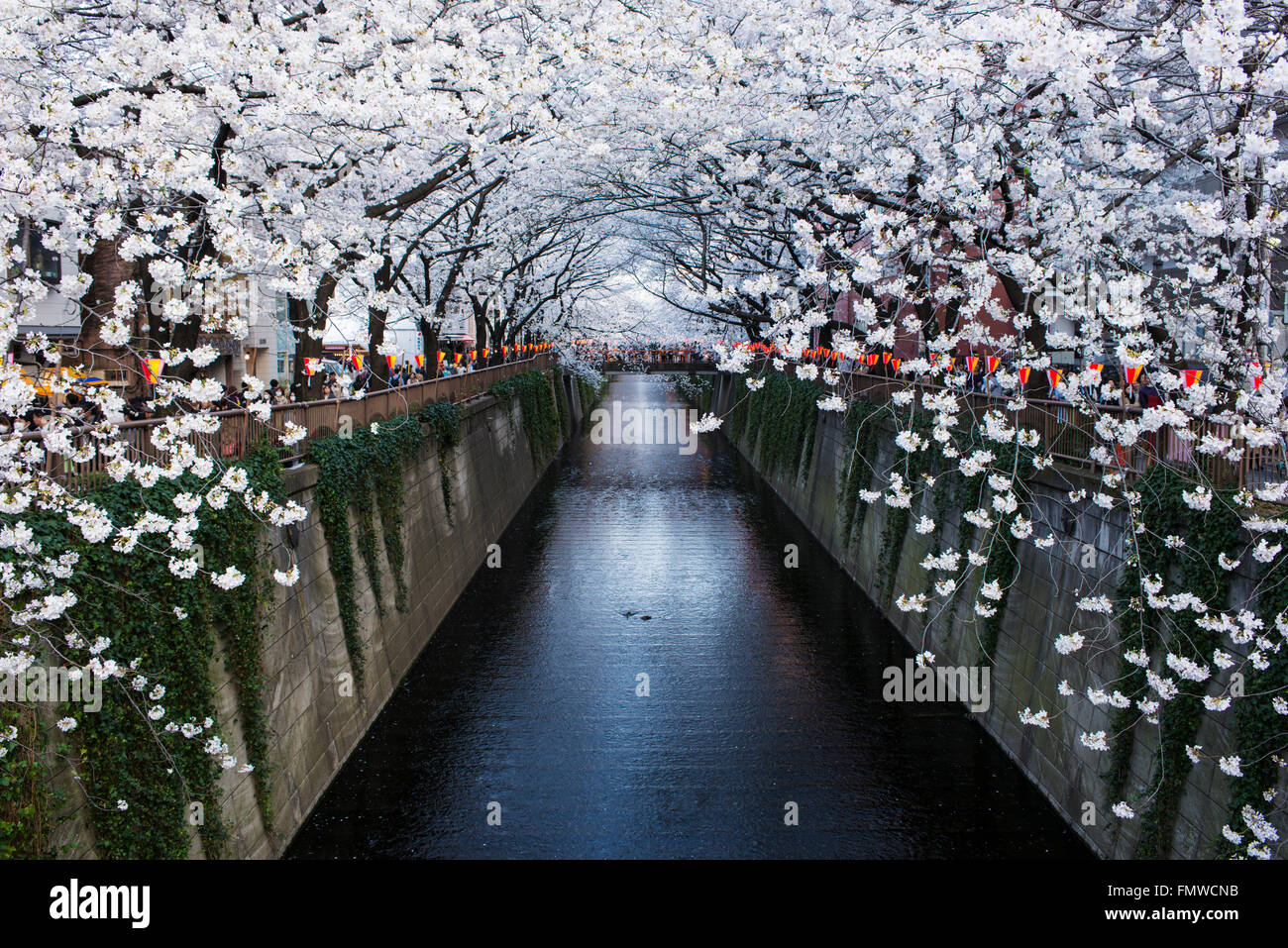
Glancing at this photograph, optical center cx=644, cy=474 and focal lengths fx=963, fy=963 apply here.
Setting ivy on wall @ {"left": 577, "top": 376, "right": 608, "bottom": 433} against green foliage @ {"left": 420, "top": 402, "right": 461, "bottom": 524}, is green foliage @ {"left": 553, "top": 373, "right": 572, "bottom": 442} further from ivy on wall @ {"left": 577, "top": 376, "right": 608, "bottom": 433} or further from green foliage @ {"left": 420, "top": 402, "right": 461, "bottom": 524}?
green foliage @ {"left": 420, "top": 402, "right": 461, "bottom": 524}

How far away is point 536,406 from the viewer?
129 feet

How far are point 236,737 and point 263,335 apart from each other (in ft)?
98.4

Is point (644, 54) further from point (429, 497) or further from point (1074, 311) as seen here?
point (429, 497)

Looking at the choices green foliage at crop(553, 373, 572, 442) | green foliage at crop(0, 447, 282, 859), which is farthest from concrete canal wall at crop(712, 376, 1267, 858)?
green foliage at crop(553, 373, 572, 442)

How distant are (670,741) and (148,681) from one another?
7.45 m

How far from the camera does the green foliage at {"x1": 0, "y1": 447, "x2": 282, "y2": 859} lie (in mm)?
6684

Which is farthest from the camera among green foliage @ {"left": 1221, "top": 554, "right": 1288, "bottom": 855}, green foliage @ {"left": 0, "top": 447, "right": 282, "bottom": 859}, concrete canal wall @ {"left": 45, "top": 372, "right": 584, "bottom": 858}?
concrete canal wall @ {"left": 45, "top": 372, "right": 584, "bottom": 858}

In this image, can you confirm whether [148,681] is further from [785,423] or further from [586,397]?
[586,397]

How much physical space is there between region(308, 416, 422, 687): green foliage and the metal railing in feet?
0.91

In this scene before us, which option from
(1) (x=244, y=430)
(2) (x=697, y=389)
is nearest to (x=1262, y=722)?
(1) (x=244, y=430)

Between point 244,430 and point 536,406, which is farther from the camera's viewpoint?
point 536,406

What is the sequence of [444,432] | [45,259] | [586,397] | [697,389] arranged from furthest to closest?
[697,389] → [586,397] → [45,259] → [444,432]

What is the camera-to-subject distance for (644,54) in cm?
1325

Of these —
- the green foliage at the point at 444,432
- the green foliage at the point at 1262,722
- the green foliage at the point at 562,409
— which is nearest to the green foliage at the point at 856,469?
the green foliage at the point at 444,432
